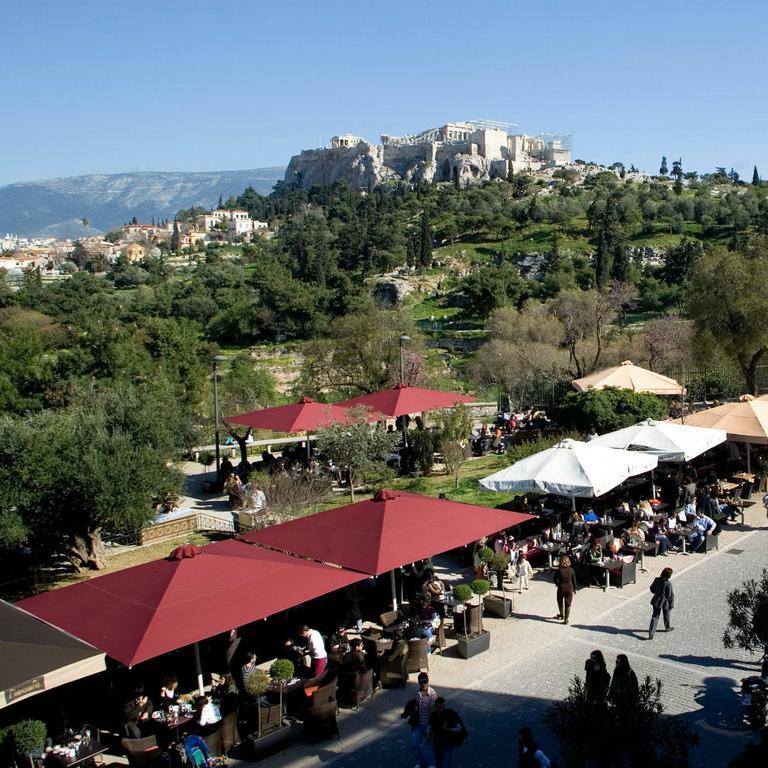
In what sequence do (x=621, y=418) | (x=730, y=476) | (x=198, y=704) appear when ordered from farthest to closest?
(x=621, y=418) < (x=730, y=476) < (x=198, y=704)

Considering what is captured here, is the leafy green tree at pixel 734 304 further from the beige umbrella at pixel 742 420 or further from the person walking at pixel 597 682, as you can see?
the person walking at pixel 597 682

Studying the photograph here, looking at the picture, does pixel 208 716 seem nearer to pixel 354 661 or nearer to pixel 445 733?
pixel 354 661

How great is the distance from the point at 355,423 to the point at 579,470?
19.4 ft

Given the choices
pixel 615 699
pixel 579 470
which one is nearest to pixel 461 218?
pixel 579 470

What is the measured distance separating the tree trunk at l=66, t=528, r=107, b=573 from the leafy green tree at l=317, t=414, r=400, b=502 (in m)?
5.05

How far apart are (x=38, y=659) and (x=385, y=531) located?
4.05 metres

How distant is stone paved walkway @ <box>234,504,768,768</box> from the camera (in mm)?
7055

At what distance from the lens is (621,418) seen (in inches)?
765

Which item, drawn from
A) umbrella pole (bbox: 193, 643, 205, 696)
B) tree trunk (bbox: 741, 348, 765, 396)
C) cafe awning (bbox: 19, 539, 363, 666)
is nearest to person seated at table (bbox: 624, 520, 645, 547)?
cafe awning (bbox: 19, 539, 363, 666)

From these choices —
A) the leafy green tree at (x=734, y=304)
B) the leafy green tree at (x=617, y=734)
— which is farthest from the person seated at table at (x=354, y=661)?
the leafy green tree at (x=734, y=304)

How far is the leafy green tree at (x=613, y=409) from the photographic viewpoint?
19.4m

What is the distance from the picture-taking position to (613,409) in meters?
19.7

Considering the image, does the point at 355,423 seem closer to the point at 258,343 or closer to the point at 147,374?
the point at 147,374

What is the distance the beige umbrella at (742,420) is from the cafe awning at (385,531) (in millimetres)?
7607
